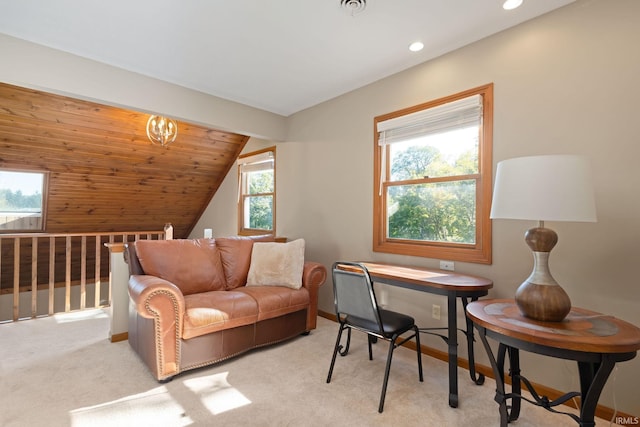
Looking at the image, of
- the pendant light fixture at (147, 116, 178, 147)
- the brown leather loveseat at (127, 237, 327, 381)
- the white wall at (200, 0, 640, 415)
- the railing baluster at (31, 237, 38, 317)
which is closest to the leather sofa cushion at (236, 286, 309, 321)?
the brown leather loveseat at (127, 237, 327, 381)

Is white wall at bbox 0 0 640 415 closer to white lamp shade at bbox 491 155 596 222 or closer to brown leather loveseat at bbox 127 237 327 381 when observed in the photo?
white lamp shade at bbox 491 155 596 222

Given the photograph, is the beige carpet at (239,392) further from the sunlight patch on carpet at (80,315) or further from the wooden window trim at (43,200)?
the wooden window trim at (43,200)

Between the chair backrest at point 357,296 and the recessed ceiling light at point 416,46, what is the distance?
1.82 meters

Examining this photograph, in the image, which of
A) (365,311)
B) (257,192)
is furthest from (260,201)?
(365,311)

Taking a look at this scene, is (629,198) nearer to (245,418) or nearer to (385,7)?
(385,7)

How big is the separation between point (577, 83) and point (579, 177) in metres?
0.99

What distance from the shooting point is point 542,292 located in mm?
1418

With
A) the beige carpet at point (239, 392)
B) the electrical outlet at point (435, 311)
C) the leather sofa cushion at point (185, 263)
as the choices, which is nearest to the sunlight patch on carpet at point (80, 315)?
the beige carpet at point (239, 392)

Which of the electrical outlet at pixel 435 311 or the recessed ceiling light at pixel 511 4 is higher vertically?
the recessed ceiling light at pixel 511 4

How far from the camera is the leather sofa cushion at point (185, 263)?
2.61 metres

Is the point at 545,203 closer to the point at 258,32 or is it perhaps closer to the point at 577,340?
the point at 577,340

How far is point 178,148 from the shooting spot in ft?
14.8

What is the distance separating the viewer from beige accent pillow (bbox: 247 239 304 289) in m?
2.94

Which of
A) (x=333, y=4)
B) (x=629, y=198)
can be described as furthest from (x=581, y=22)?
(x=333, y=4)
